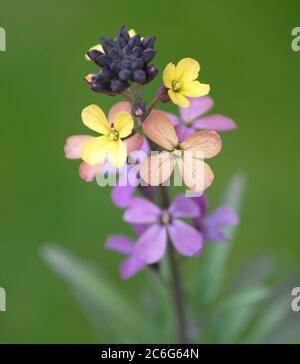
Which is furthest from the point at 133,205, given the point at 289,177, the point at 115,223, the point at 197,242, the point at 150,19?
the point at 150,19

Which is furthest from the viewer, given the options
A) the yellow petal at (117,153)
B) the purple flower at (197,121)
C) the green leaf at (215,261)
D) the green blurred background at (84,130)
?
the green blurred background at (84,130)

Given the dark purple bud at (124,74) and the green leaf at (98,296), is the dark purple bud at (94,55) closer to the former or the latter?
the dark purple bud at (124,74)

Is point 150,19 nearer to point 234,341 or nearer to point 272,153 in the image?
point 272,153

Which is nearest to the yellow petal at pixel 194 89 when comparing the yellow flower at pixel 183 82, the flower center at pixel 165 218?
the yellow flower at pixel 183 82

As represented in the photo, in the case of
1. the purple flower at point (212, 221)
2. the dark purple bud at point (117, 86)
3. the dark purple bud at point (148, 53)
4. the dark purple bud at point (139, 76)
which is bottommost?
the purple flower at point (212, 221)

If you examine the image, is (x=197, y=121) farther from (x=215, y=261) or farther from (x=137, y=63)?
(x=215, y=261)

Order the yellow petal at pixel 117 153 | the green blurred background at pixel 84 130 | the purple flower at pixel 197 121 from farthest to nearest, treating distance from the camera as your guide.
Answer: the green blurred background at pixel 84 130, the purple flower at pixel 197 121, the yellow petal at pixel 117 153

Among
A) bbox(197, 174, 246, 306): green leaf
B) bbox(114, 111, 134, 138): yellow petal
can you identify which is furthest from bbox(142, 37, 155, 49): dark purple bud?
bbox(197, 174, 246, 306): green leaf

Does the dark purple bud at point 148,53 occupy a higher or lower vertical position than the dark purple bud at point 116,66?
higher
